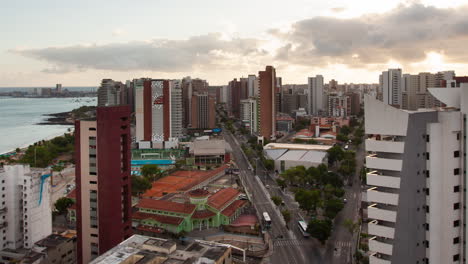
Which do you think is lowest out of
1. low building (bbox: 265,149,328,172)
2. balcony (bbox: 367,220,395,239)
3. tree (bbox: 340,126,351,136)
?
low building (bbox: 265,149,328,172)

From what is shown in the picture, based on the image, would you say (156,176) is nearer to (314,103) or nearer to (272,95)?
(272,95)

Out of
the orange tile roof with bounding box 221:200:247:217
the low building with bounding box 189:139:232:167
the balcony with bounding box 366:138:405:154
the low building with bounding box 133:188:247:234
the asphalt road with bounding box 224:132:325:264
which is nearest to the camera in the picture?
the balcony with bounding box 366:138:405:154

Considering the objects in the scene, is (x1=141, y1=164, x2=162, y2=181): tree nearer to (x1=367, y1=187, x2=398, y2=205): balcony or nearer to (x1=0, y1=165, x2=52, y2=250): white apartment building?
(x1=0, y1=165, x2=52, y2=250): white apartment building

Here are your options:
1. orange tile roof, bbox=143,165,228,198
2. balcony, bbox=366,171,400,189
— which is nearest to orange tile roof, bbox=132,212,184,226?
orange tile roof, bbox=143,165,228,198

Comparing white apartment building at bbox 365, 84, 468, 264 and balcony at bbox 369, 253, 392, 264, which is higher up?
white apartment building at bbox 365, 84, 468, 264

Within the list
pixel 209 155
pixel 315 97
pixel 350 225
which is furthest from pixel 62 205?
pixel 315 97

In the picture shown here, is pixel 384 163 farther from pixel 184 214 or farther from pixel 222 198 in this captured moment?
pixel 222 198

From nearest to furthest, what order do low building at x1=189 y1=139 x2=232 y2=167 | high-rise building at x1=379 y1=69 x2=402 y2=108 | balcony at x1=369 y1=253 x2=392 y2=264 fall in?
balcony at x1=369 y1=253 x2=392 y2=264 → low building at x1=189 y1=139 x2=232 y2=167 → high-rise building at x1=379 y1=69 x2=402 y2=108

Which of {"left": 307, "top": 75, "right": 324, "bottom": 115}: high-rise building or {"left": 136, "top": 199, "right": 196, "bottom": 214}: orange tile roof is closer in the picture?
{"left": 136, "top": 199, "right": 196, "bottom": 214}: orange tile roof
